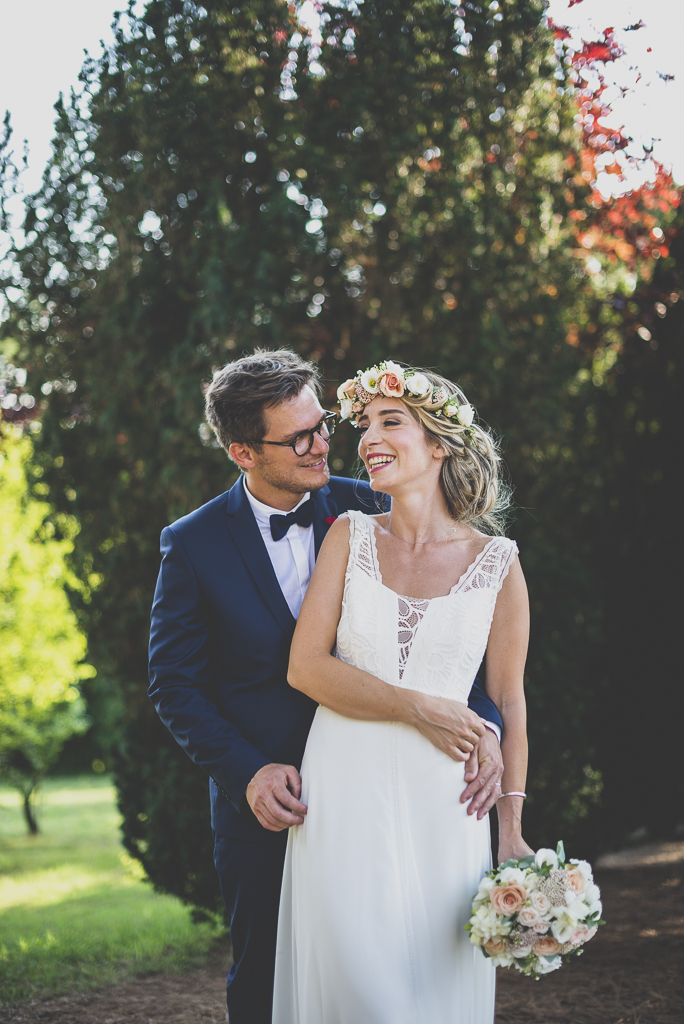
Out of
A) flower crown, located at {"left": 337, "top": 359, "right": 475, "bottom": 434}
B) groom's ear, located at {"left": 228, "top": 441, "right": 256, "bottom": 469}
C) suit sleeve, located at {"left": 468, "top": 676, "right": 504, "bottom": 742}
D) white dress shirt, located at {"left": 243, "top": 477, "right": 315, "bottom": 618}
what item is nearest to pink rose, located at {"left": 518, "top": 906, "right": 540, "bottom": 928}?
suit sleeve, located at {"left": 468, "top": 676, "right": 504, "bottom": 742}

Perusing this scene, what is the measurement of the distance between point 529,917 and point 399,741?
58 cm

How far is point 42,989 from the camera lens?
13.7ft

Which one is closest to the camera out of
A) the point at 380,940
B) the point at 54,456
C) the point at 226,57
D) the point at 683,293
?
the point at 380,940

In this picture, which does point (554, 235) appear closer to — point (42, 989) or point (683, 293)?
point (683, 293)

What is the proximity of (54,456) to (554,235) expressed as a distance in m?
3.70

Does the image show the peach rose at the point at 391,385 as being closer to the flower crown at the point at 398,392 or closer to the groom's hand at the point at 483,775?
the flower crown at the point at 398,392

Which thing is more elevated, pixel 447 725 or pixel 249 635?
pixel 249 635

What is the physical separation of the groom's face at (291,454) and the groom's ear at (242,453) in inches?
1.0

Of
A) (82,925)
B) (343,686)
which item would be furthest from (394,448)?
(82,925)

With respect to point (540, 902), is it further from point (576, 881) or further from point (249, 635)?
point (249, 635)

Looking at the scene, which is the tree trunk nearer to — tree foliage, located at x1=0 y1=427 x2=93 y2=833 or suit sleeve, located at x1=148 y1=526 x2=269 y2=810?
tree foliage, located at x1=0 y1=427 x2=93 y2=833

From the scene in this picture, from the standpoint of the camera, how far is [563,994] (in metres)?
4.06

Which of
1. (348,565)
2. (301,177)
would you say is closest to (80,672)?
(301,177)

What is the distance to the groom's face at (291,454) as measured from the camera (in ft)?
9.81
